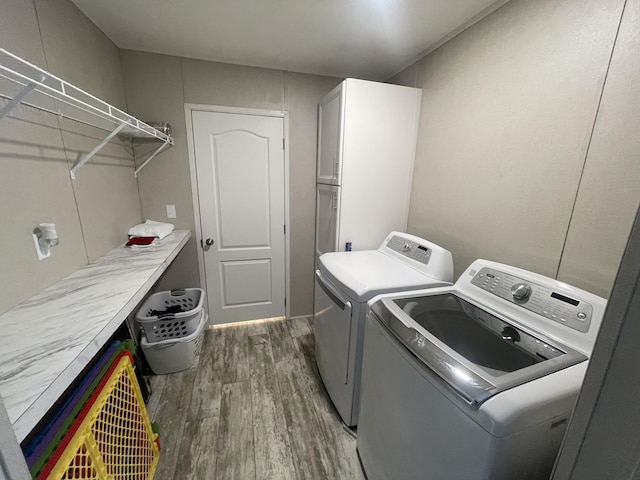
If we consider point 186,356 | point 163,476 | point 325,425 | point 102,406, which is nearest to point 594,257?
point 325,425

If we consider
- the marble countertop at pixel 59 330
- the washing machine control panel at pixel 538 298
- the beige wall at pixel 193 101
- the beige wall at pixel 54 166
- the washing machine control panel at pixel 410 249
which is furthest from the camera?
the beige wall at pixel 193 101

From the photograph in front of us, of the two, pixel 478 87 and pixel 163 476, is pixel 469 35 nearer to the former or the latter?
pixel 478 87

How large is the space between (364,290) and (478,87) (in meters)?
1.31

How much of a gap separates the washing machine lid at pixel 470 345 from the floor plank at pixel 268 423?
1052 millimetres

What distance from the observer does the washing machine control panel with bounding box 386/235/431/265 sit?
5.13 feet

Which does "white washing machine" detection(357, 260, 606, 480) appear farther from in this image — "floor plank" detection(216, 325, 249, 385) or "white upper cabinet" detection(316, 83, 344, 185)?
"white upper cabinet" detection(316, 83, 344, 185)

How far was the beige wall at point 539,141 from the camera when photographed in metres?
0.96

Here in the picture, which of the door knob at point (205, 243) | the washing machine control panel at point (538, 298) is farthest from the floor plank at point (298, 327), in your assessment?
the washing machine control panel at point (538, 298)

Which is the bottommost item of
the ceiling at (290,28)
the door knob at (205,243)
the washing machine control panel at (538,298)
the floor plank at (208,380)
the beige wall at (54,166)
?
the floor plank at (208,380)

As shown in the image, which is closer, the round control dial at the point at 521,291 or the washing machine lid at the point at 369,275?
the round control dial at the point at 521,291

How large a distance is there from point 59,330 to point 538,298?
1.71m

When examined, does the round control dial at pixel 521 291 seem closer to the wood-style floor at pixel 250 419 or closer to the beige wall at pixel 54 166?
the wood-style floor at pixel 250 419

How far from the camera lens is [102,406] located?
1015mm

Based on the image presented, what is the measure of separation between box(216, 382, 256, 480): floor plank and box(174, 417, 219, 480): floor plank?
0.12 ft
